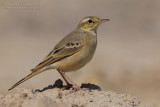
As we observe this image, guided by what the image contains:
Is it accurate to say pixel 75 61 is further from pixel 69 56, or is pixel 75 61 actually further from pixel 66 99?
pixel 66 99

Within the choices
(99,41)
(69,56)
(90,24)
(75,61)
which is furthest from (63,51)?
(99,41)

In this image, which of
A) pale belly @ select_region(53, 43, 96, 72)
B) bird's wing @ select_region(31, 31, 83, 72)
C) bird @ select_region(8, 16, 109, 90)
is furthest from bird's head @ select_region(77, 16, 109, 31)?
pale belly @ select_region(53, 43, 96, 72)

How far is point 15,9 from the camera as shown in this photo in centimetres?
2552

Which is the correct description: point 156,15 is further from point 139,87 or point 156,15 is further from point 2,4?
point 139,87

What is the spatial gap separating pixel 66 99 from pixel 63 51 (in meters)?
1.74

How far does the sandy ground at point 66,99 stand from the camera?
7.50 m

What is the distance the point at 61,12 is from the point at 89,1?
1.99 meters

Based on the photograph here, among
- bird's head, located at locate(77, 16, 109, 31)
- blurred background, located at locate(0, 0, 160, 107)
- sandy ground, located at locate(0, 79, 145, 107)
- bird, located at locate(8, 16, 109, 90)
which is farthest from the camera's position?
blurred background, located at locate(0, 0, 160, 107)

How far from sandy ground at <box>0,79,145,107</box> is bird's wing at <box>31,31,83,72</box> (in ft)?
1.80

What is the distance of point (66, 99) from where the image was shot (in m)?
8.77

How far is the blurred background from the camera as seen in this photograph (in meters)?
15.0

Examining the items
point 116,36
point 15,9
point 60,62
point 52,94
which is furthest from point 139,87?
point 15,9

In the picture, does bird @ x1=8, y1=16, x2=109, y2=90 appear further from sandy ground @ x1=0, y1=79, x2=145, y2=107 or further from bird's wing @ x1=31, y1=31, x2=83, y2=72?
sandy ground @ x1=0, y1=79, x2=145, y2=107

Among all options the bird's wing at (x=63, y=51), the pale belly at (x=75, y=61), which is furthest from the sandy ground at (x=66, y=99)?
the bird's wing at (x=63, y=51)
